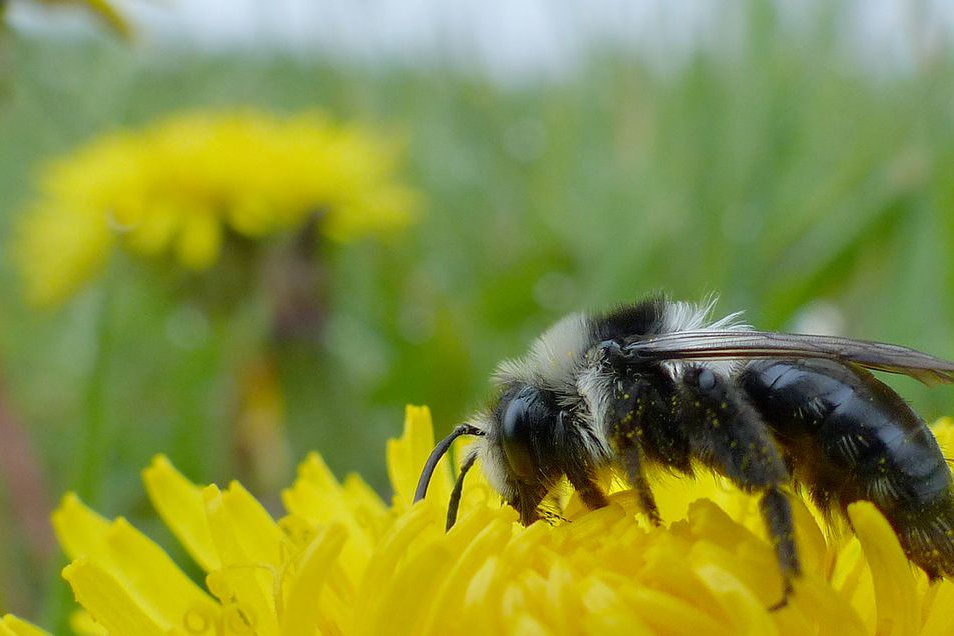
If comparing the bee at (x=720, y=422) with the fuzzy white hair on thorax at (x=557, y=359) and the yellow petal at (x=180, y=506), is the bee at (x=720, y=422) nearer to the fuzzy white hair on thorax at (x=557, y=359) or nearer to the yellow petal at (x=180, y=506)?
the fuzzy white hair on thorax at (x=557, y=359)

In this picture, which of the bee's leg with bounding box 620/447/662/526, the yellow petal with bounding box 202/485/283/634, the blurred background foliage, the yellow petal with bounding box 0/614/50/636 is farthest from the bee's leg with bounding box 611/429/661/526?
the blurred background foliage

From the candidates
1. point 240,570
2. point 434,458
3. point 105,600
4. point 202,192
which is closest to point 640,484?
point 434,458

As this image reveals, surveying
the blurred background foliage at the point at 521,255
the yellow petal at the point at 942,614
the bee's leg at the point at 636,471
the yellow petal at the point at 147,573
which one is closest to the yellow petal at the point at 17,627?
the yellow petal at the point at 147,573

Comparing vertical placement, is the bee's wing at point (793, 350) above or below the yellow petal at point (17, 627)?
above

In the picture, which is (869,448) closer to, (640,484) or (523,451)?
(640,484)

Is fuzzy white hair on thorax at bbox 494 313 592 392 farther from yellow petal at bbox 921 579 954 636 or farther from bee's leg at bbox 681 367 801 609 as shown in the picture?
yellow petal at bbox 921 579 954 636
